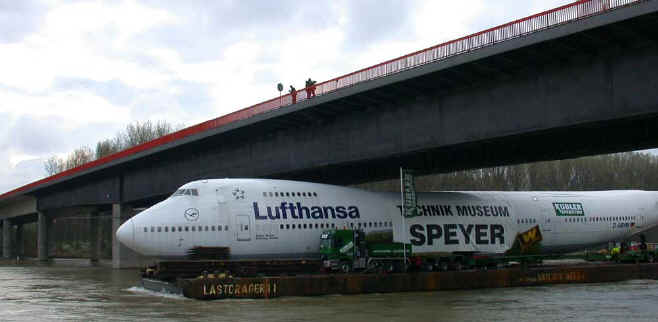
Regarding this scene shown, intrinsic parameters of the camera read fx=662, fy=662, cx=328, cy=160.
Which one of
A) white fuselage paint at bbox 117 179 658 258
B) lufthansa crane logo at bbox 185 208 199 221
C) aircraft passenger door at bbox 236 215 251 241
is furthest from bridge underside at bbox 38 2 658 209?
lufthansa crane logo at bbox 185 208 199 221

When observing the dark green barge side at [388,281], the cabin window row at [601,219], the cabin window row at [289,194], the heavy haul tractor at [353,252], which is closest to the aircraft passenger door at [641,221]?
the cabin window row at [601,219]

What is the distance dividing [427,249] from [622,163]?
74901 millimetres

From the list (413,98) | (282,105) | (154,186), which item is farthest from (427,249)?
(154,186)

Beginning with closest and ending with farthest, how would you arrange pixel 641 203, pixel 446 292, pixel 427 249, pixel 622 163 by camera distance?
pixel 446 292, pixel 427 249, pixel 641 203, pixel 622 163

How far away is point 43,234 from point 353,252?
59977mm

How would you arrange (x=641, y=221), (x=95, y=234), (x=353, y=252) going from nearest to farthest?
(x=353, y=252) < (x=641, y=221) < (x=95, y=234)

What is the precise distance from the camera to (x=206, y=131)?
139ft

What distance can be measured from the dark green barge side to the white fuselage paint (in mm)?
2928

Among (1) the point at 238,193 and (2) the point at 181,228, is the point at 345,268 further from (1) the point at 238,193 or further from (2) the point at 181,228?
(2) the point at 181,228

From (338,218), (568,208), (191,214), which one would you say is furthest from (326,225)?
(568,208)

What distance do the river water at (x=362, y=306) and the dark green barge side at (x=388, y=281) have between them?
0.61 metres

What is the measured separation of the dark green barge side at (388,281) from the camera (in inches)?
1027

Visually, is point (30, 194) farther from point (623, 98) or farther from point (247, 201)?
point (623, 98)

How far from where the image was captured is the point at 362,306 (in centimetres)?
2336
